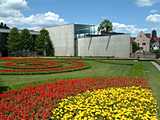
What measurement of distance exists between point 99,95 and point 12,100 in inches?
101

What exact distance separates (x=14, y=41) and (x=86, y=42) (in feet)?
48.2

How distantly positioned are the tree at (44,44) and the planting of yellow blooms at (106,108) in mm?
61443

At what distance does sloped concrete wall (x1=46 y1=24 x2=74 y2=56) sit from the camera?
70.7 metres

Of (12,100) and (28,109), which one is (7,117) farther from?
(12,100)

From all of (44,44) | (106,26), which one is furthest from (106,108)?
(106,26)

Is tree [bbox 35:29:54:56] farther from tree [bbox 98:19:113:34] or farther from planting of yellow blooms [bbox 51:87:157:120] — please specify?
planting of yellow blooms [bbox 51:87:157:120]

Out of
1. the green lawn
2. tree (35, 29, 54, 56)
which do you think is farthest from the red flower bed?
tree (35, 29, 54, 56)

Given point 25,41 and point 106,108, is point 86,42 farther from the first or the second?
point 106,108

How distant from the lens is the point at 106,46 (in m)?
62.1

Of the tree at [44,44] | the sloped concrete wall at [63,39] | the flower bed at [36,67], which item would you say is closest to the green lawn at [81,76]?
the flower bed at [36,67]

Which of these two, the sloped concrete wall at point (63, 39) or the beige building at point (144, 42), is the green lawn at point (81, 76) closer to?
the sloped concrete wall at point (63, 39)

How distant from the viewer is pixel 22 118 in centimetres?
703

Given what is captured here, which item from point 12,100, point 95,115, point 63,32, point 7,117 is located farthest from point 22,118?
point 63,32

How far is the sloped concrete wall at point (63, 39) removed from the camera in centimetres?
7069
